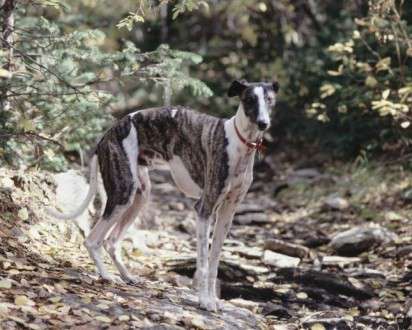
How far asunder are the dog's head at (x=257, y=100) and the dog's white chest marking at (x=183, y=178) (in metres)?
0.85

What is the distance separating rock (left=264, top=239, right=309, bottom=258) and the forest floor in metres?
0.01

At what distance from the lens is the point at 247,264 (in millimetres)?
7715

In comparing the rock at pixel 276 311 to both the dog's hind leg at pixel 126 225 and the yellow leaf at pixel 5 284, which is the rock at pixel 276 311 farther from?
the yellow leaf at pixel 5 284

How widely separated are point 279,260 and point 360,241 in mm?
1168

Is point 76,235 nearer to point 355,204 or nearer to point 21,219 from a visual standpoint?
point 21,219

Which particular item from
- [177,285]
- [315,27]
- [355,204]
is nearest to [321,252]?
[355,204]

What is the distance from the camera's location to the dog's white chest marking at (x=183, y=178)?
18.7 ft

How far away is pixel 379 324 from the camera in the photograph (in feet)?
19.9

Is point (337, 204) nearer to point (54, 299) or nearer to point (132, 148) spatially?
point (132, 148)

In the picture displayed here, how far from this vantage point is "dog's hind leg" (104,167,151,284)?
5.91 meters

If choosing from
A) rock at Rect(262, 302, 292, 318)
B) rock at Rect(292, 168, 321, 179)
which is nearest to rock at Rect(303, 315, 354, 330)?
rock at Rect(262, 302, 292, 318)

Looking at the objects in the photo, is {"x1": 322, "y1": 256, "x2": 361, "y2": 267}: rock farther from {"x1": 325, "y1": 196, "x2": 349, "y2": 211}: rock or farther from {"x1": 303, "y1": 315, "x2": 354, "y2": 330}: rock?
{"x1": 325, "y1": 196, "x2": 349, "y2": 211}: rock

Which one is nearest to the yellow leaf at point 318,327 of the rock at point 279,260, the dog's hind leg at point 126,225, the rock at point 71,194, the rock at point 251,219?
the dog's hind leg at point 126,225

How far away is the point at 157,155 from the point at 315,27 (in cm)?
950
